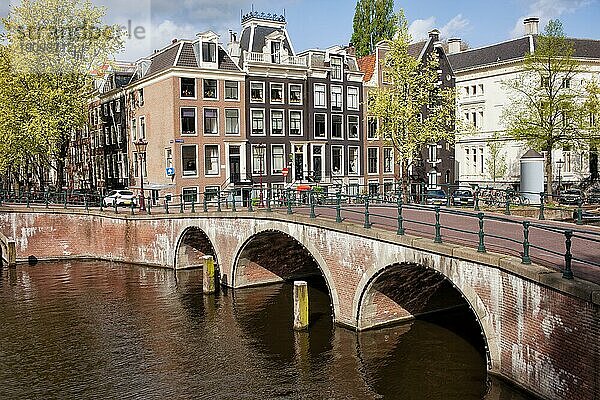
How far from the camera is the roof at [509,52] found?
5353 centimetres

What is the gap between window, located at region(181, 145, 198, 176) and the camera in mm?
42844

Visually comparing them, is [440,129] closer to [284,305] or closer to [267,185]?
[267,185]

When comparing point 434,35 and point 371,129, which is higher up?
point 434,35

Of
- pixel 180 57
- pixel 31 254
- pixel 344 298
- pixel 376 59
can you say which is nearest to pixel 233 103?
pixel 180 57

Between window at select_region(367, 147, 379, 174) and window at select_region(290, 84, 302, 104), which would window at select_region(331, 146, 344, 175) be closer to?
window at select_region(367, 147, 379, 174)

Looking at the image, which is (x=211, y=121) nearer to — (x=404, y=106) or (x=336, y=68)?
(x=336, y=68)

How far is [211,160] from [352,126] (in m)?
11.8

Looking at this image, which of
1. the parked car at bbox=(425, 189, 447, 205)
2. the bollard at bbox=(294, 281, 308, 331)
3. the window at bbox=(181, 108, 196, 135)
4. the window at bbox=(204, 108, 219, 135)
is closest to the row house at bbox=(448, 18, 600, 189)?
the parked car at bbox=(425, 189, 447, 205)

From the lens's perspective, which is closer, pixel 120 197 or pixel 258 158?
pixel 120 197

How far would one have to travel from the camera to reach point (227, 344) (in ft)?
65.1

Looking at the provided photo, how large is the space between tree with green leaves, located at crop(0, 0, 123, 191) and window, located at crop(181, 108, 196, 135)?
6233mm

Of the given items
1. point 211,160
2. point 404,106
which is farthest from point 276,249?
point 211,160

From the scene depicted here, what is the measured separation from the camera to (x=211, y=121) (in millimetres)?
A: 43656

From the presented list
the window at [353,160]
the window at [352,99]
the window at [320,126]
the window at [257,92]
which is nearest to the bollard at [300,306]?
the window at [257,92]
